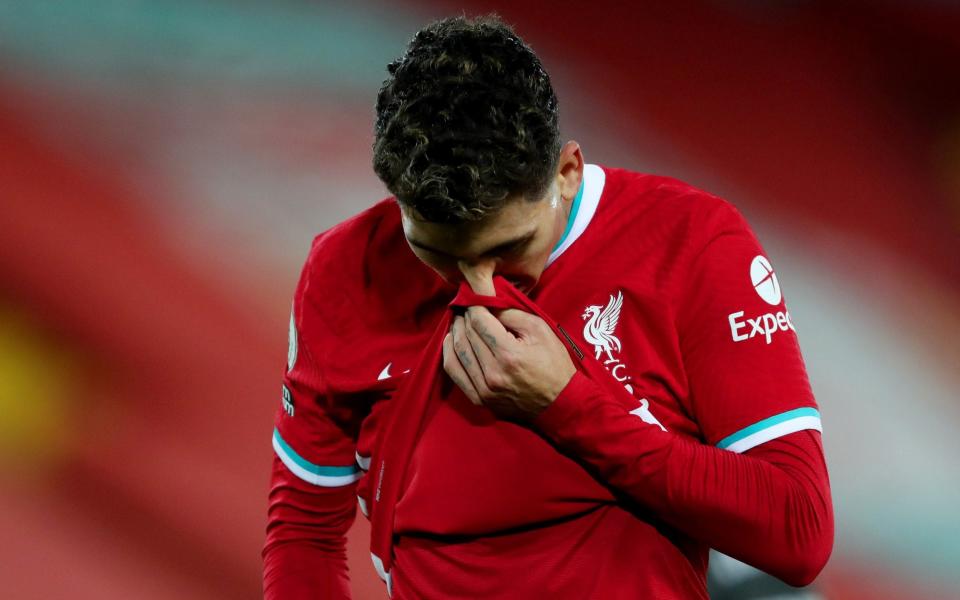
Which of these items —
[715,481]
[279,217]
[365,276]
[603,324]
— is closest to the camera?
[715,481]

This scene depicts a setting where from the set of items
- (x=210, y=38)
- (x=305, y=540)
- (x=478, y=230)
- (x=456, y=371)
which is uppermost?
(x=210, y=38)

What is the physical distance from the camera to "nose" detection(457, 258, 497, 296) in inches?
32.4

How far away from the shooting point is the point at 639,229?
2.99ft

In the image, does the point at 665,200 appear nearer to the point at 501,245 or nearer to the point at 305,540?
the point at 501,245

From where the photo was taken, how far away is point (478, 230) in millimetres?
815

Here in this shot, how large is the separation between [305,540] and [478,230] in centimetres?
42

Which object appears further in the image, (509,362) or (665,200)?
(665,200)

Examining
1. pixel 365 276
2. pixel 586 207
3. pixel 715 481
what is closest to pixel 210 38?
pixel 365 276

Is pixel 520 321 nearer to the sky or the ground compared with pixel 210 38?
nearer to the ground

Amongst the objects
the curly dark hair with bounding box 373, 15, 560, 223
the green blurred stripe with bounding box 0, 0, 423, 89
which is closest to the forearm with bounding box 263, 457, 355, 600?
the curly dark hair with bounding box 373, 15, 560, 223

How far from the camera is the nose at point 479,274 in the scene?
32.4 inches

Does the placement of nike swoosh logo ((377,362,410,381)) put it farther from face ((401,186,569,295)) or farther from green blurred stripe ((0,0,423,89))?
green blurred stripe ((0,0,423,89))

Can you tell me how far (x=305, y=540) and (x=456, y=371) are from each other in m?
0.33

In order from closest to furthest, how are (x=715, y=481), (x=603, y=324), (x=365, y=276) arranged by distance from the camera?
(x=715, y=481)
(x=603, y=324)
(x=365, y=276)
